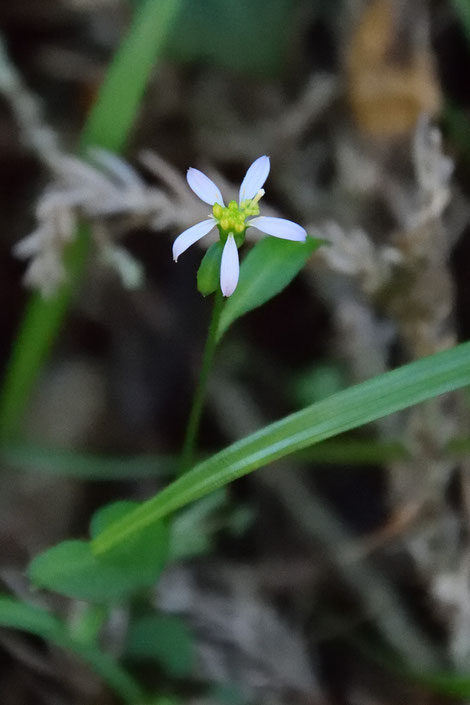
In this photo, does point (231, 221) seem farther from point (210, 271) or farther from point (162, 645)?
point (162, 645)

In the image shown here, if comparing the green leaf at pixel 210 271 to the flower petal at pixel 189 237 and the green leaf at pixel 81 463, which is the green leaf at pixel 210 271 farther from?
the green leaf at pixel 81 463

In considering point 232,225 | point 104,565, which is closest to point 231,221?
point 232,225

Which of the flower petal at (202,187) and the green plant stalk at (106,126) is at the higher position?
the green plant stalk at (106,126)

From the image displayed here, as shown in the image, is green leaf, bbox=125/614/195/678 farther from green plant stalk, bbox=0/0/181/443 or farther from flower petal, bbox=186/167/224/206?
flower petal, bbox=186/167/224/206

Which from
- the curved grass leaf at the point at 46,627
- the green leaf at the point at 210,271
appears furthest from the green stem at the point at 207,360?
the curved grass leaf at the point at 46,627

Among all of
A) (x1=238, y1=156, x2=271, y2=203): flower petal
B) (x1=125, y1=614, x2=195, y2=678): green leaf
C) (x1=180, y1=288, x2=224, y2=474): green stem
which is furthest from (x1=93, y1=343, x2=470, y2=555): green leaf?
(x1=125, y1=614, x2=195, y2=678): green leaf

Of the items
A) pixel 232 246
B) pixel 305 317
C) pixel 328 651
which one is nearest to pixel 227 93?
pixel 305 317
